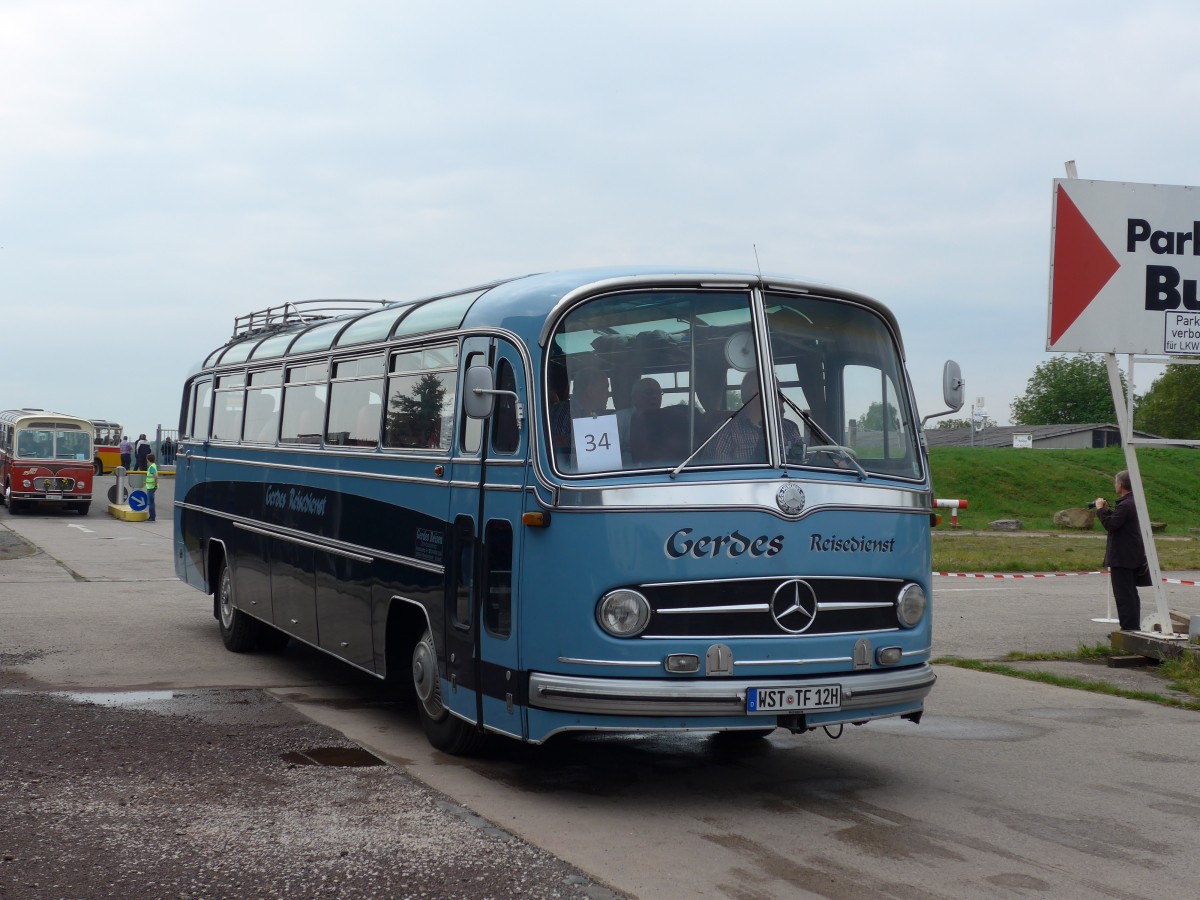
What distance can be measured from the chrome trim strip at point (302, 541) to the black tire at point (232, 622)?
712mm

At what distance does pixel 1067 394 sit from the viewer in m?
143

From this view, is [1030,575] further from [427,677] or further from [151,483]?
[151,483]

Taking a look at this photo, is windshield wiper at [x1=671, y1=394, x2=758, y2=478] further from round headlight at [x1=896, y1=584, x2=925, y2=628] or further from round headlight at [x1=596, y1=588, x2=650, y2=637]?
round headlight at [x1=896, y1=584, x2=925, y2=628]

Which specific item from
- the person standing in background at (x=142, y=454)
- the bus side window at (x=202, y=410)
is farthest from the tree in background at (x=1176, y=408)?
the bus side window at (x=202, y=410)

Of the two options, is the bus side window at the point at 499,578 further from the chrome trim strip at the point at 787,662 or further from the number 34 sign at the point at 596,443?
the chrome trim strip at the point at 787,662

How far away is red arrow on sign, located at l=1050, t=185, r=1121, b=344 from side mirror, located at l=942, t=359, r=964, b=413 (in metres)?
5.46

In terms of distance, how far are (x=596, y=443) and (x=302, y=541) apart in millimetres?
4324

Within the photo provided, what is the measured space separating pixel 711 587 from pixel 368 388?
12.3 feet

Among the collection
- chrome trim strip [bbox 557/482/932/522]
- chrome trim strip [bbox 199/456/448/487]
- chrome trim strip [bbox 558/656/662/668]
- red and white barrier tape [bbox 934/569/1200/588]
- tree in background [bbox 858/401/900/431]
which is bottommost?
red and white barrier tape [bbox 934/569/1200/588]

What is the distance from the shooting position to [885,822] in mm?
6957

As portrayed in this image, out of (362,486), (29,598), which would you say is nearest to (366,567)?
(362,486)

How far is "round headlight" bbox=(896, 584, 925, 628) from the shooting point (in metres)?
7.62

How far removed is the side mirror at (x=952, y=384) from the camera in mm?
8195

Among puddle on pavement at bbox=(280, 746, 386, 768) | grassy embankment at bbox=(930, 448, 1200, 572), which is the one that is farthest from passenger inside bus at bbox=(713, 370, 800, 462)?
grassy embankment at bbox=(930, 448, 1200, 572)
